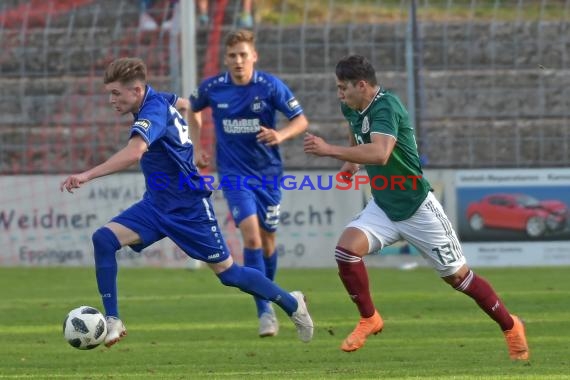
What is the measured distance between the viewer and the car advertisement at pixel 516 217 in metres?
14.7

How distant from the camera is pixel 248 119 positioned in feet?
33.8

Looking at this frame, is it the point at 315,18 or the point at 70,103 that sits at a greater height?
the point at 315,18

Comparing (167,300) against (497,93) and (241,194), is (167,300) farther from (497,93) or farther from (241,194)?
(497,93)

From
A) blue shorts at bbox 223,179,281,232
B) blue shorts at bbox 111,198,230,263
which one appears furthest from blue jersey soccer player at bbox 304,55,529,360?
blue shorts at bbox 223,179,281,232

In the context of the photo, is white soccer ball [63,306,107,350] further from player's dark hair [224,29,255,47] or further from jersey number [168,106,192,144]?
player's dark hair [224,29,255,47]

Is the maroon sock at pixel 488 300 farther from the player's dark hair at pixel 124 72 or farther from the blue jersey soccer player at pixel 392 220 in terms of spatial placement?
the player's dark hair at pixel 124 72

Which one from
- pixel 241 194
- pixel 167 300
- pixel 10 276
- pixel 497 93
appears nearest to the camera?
pixel 241 194

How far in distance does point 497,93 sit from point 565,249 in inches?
98.1

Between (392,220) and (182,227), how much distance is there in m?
1.38

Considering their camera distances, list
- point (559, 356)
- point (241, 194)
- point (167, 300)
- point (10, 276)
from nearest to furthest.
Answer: point (559, 356)
point (241, 194)
point (167, 300)
point (10, 276)

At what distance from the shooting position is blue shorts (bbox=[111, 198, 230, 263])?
8.08 meters

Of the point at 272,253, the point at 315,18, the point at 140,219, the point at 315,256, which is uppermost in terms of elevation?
the point at 315,18

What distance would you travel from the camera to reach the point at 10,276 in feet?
47.2

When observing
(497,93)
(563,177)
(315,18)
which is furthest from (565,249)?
(315,18)
